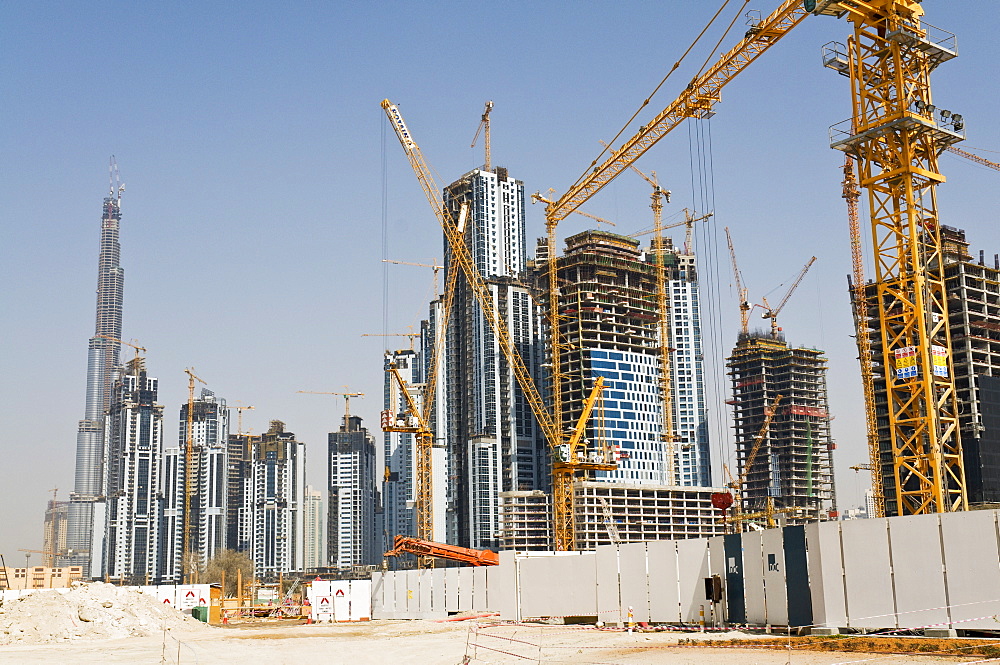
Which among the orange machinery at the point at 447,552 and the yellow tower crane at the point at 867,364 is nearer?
the orange machinery at the point at 447,552

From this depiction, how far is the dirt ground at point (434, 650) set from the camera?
3253 cm

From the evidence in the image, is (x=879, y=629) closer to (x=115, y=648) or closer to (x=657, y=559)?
(x=657, y=559)

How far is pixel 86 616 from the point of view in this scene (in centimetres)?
5769

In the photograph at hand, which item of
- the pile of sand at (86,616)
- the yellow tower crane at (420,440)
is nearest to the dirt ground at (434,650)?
the pile of sand at (86,616)

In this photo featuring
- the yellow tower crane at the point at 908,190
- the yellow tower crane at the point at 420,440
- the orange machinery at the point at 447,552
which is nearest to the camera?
the yellow tower crane at the point at 908,190

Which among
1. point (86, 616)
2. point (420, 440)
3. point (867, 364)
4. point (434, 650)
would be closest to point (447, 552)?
point (86, 616)

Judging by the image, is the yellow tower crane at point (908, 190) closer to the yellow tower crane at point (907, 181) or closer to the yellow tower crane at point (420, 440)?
the yellow tower crane at point (907, 181)

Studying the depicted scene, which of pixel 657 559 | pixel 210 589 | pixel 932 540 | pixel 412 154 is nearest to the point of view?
pixel 932 540

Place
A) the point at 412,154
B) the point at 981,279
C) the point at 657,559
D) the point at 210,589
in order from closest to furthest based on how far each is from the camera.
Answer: the point at 657,559 < the point at 210,589 < the point at 412,154 < the point at 981,279

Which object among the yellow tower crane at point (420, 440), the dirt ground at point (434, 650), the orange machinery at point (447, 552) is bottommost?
the dirt ground at point (434, 650)

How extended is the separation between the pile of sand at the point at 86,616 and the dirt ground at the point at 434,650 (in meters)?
1.95

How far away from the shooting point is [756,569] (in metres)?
41.1

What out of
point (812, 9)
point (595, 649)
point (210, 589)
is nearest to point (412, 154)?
point (210, 589)

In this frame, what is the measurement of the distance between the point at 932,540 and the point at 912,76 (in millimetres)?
29900
